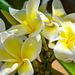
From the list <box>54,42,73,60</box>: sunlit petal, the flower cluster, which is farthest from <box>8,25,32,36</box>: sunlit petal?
<box>54,42,73,60</box>: sunlit petal

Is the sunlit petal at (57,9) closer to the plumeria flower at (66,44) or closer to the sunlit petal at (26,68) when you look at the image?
the plumeria flower at (66,44)

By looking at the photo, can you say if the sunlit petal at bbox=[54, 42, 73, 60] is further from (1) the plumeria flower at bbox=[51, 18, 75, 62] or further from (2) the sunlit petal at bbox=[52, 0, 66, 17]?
(2) the sunlit petal at bbox=[52, 0, 66, 17]

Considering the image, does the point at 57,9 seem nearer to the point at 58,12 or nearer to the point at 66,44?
the point at 58,12

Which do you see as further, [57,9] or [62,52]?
[57,9]

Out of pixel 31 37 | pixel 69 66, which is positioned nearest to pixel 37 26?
pixel 31 37

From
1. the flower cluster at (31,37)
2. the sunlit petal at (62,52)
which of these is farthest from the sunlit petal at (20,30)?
the sunlit petal at (62,52)

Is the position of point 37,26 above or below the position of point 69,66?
above
